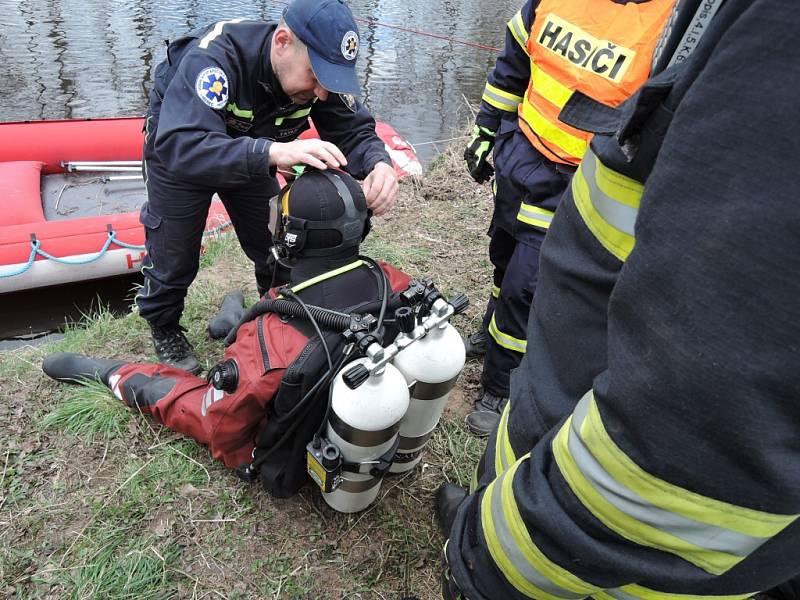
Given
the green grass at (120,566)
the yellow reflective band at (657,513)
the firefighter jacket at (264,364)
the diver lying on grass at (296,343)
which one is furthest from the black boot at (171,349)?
the yellow reflective band at (657,513)

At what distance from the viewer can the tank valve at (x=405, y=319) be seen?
5.31 feet

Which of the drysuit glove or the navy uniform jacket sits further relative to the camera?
the drysuit glove

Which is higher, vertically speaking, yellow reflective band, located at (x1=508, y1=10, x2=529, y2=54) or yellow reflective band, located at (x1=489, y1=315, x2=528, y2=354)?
yellow reflective band, located at (x1=508, y1=10, x2=529, y2=54)

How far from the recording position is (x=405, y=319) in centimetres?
163

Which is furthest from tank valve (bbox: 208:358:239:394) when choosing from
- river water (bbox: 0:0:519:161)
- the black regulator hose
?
river water (bbox: 0:0:519:161)

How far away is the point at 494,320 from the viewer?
8.48 ft

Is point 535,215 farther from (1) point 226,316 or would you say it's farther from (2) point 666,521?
(1) point 226,316

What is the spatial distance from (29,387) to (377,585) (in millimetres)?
2089

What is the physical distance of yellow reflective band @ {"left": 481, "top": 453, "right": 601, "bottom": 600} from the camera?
2.65 ft

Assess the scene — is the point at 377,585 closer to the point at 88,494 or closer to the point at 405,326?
the point at 405,326

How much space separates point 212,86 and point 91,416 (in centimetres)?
162

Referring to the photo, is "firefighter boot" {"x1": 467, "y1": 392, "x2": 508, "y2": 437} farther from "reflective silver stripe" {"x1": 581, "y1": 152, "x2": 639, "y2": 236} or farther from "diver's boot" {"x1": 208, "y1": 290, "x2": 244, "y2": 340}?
"reflective silver stripe" {"x1": 581, "y1": 152, "x2": 639, "y2": 236}

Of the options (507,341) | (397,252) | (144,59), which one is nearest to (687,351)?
(507,341)

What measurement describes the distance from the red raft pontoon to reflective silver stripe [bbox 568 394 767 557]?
469 centimetres
